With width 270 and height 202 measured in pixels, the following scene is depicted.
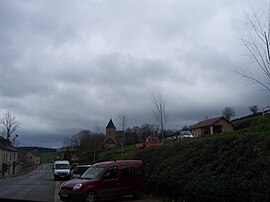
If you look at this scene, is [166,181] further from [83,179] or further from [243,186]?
[243,186]

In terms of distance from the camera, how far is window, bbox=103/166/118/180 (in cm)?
1801

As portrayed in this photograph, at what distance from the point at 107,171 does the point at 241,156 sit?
23.3 feet

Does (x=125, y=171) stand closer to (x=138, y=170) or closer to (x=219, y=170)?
(x=138, y=170)

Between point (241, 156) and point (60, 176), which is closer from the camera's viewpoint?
point (241, 156)

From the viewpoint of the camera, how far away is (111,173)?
717 inches

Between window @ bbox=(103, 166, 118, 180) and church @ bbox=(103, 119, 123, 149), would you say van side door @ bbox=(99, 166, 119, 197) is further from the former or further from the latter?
church @ bbox=(103, 119, 123, 149)

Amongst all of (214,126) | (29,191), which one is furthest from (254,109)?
(29,191)

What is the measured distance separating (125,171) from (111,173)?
0.76 m

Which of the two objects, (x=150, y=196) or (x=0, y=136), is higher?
(x=0, y=136)

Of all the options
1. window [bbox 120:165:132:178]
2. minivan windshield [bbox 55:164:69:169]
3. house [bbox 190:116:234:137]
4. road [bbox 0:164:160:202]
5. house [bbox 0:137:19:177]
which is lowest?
road [bbox 0:164:160:202]

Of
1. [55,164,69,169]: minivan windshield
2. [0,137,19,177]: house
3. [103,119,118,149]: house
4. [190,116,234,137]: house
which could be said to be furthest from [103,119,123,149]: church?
[55,164,69,169]: minivan windshield

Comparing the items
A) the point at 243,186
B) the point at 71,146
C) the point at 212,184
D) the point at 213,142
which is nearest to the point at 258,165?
the point at 243,186

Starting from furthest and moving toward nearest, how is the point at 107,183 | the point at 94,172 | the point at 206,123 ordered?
the point at 206,123 → the point at 94,172 → the point at 107,183

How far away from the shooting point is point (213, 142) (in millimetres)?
15109
